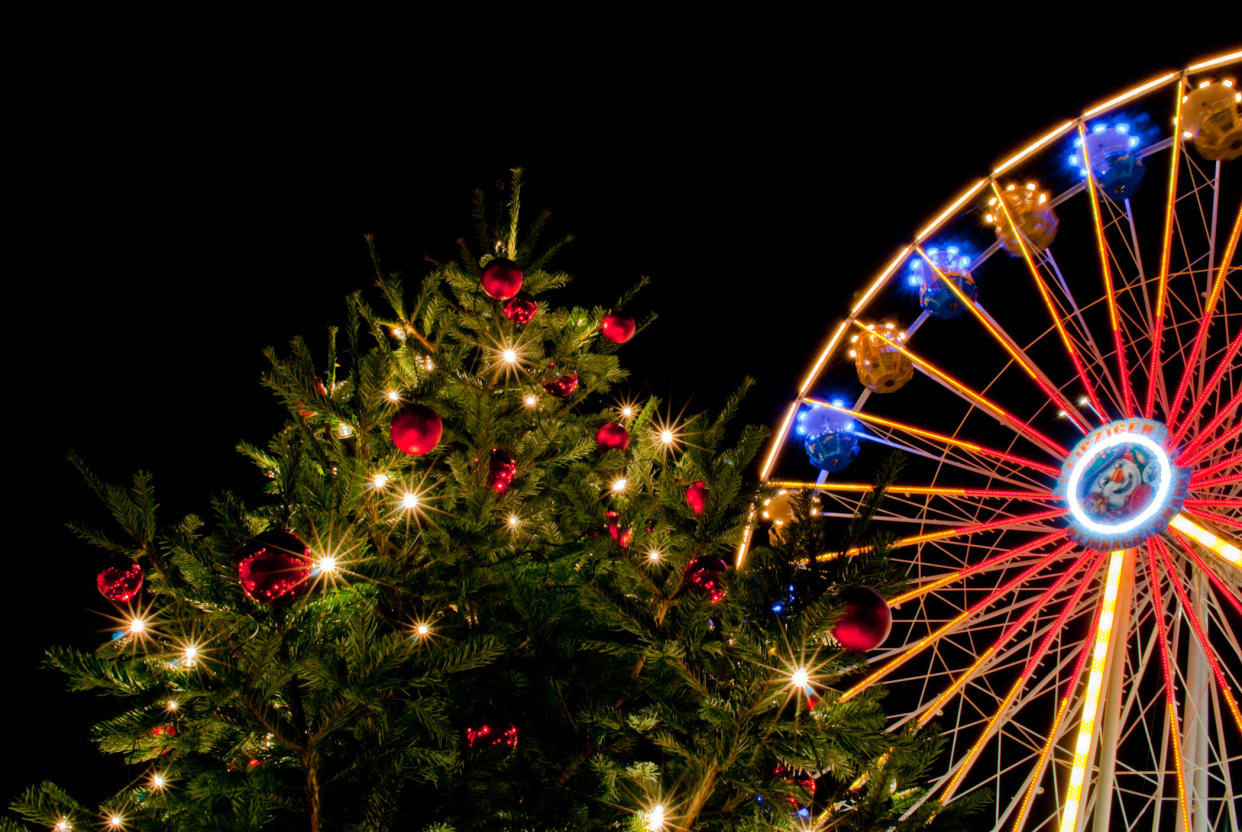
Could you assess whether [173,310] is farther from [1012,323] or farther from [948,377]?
[1012,323]

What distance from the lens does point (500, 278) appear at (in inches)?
103

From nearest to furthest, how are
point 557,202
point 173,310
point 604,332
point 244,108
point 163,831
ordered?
1. point 163,831
2. point 604,332
3. point 173,310
4. point 244,108
5. point 557,202

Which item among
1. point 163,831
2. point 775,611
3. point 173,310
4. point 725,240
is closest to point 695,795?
point 775,611

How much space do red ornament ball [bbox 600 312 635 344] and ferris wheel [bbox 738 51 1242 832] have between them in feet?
4.90

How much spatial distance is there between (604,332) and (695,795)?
6.69ft

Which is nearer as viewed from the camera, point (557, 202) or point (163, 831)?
point (163, 831)

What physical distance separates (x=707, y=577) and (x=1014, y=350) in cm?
415

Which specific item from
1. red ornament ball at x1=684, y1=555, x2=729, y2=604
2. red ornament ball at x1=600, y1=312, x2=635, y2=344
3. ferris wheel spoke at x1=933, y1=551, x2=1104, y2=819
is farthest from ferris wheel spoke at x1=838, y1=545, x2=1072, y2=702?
red ornament ball at x1=684, y1=555, x2=729, y2=604

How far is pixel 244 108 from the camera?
504cm

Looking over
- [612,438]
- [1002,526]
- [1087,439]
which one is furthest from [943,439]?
[612,438]

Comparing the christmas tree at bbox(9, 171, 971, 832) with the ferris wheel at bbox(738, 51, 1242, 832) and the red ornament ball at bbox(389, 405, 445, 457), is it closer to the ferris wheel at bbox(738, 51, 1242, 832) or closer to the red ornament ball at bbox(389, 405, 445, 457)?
the red ornament ball at bbox(389, 405, 445, 457)

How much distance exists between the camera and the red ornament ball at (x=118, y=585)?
2.00 m

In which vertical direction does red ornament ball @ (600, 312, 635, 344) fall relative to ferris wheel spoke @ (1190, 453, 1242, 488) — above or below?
above

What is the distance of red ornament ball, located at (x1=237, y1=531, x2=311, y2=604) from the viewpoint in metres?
1.24
